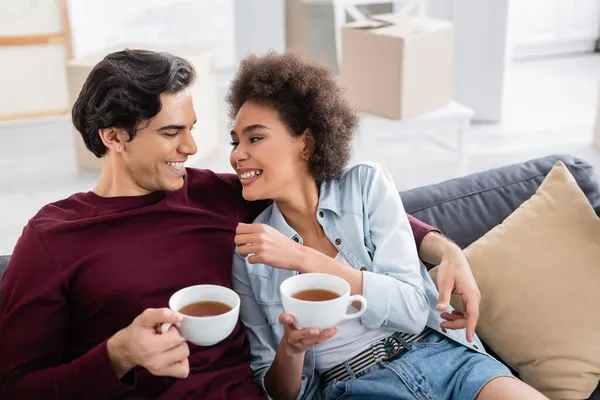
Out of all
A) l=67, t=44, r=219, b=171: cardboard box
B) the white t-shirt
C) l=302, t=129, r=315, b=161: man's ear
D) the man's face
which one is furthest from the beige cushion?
A: l=67, t=44, r=219, b=171: cardboard box

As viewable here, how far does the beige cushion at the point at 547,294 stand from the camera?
66.9 inches

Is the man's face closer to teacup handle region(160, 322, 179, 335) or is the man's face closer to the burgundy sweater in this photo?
the burgundy sweater

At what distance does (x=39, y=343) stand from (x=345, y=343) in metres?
0.58

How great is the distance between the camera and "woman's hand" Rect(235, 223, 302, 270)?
1344mm

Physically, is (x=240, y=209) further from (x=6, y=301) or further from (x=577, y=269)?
(x=577, y=269)

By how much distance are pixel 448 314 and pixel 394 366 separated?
0.49 feet

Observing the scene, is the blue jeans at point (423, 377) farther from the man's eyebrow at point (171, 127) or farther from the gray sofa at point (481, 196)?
the man's eyebrow at point (171, 127)

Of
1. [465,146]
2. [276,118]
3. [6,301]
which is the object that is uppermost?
[276,118]

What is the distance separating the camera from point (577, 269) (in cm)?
175

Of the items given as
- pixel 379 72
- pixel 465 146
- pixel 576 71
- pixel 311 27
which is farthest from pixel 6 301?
pixel 576 71

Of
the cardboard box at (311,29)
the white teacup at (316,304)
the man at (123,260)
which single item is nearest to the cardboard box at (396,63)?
the cardboard box at (311,29)

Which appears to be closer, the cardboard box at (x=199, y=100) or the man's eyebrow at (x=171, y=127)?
the man's eyebrow at (x=171, y=127)

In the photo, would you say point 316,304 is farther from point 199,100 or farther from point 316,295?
point 199,100

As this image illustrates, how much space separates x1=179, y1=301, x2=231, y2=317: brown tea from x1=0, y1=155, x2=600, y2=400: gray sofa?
0.83 metres
